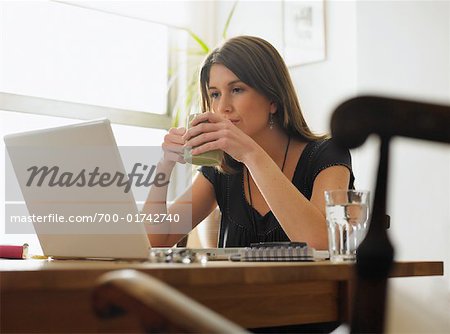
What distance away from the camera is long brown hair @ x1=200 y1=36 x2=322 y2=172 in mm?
2105

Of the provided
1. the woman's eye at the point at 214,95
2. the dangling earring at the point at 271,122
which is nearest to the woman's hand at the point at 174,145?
the woman's eye at the point at 214,95

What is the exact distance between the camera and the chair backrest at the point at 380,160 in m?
Answer: 0.71

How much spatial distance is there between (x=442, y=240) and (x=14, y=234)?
1.95 metres

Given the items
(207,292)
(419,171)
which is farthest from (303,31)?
(207,292)

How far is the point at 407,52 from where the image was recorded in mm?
2916

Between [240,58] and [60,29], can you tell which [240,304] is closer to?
[240,58]

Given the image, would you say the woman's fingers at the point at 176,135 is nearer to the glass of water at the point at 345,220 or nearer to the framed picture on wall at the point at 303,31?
the glass of water at the point at 345,220

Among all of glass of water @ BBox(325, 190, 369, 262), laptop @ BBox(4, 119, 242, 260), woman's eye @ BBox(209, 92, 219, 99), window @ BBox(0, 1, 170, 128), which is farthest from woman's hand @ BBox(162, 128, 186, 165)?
window @ BBox(0, 1, 170, 128)

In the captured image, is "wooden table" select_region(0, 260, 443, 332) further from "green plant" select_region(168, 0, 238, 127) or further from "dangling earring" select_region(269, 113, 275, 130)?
"green plant" select_region(168, 0, 238, 127)

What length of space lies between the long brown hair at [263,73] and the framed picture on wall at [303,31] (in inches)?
47.4

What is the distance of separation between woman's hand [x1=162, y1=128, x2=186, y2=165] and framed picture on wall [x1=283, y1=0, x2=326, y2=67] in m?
1.57

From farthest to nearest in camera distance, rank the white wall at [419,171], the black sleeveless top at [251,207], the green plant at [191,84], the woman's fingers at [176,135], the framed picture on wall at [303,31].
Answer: the green plant at [191,84] → the framed picture on wall at [303,31] → the white wall at [419,171] → the black sleeveless top at [251,207] → the woman's fingers at [176,135]

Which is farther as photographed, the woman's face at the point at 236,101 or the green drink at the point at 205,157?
the woman's face at the point at 236,101

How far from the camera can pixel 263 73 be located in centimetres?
213
